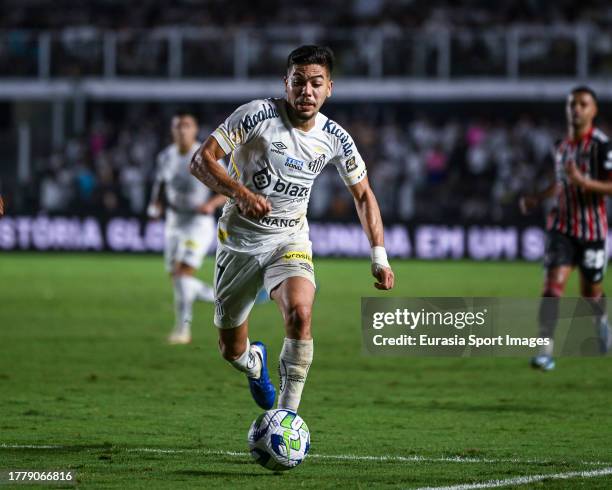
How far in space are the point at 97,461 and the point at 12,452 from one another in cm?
56

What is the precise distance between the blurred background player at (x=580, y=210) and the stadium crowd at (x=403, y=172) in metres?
15.4

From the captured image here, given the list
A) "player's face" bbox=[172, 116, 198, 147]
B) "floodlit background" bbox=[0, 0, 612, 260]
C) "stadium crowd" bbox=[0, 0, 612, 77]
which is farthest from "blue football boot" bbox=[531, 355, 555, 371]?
"stadium crowd" bbox=[0, 0, 612, 77]

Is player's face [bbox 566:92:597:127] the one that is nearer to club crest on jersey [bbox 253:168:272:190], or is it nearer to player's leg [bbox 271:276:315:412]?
club crest on jersey [bbox 253:168:272:190]

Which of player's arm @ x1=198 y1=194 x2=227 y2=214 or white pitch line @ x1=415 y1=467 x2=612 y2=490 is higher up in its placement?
white pitch line @ x1=415 y1=467 x2=612 y2=490

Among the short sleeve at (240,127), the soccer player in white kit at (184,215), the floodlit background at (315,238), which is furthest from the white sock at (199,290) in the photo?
the short sleeve at (240,127)

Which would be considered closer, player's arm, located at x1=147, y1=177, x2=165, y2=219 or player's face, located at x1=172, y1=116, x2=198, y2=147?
player's face, located at x1=172, y1=116, x2=198, y2=147

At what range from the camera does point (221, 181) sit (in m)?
7.32

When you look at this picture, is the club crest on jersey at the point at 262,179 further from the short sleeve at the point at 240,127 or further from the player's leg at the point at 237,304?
the player's leg at the point at 237,304

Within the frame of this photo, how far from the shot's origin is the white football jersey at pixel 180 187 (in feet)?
46.8

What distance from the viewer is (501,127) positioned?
103 ft

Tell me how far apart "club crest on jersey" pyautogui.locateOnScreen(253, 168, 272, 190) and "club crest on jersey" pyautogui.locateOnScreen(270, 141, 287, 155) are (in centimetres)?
13

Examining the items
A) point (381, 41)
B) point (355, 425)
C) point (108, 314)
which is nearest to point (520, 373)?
point (355, 425)

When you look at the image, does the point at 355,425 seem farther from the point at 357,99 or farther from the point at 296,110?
the point at 357,99

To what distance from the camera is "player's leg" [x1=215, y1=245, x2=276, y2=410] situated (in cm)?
787
